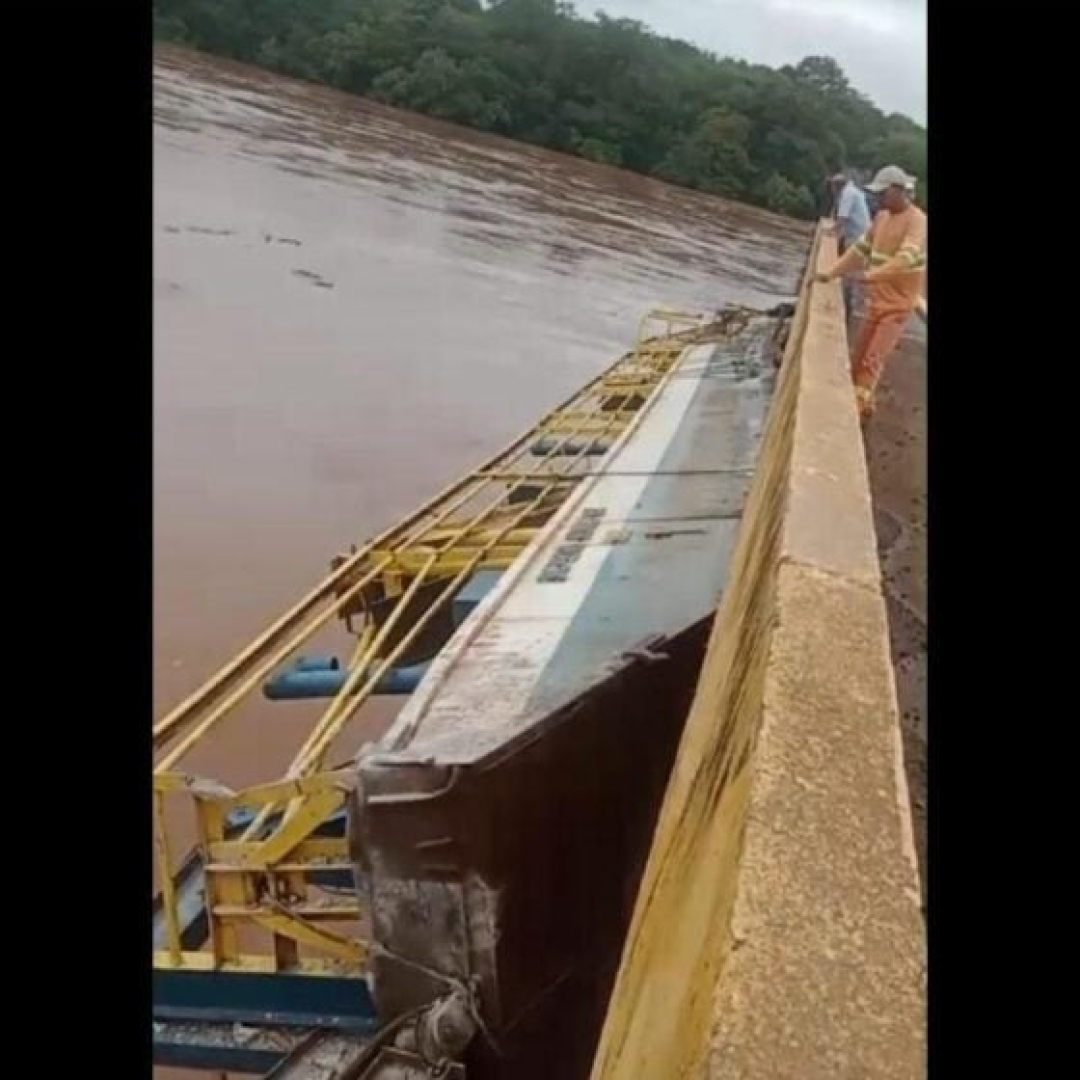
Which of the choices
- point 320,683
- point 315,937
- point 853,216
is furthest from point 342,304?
point 315,937

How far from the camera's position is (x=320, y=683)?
5789 mm

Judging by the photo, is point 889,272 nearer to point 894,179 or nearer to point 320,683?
point 894,179

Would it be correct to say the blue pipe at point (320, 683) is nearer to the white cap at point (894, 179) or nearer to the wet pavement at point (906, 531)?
the wet pavement at point (906, 531)

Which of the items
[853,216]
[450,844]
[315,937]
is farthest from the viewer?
[853,216]

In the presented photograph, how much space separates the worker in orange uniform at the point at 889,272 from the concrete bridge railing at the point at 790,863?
10.1 feet

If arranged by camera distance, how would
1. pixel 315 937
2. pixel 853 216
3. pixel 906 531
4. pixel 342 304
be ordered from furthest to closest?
pixel 342 304, pixel 853 216, pixel 906 531, pixel 315 937

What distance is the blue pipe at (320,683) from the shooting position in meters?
5.59

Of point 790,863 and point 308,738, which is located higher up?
point 790,863

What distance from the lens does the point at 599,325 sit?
21.0m

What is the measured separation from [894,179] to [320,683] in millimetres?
3102

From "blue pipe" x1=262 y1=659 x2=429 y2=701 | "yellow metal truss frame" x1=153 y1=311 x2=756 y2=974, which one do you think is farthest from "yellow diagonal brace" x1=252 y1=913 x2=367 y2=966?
"blue pipe" x1=262 y1=659 x2=429 y2=701

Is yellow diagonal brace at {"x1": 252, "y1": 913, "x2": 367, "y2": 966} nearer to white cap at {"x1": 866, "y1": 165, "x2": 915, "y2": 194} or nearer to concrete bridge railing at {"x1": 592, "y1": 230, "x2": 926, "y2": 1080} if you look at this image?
concrete bridge railing at {"x1": 592, "y1": 230, "x2": 926, "y2": 1080}
